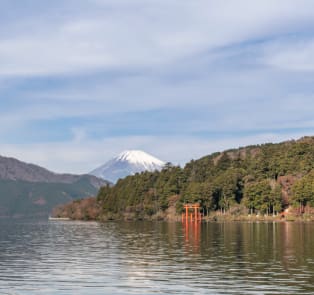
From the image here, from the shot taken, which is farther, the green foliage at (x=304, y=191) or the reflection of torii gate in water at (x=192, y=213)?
the reflection of torii gate in water at (x=192, y=213)

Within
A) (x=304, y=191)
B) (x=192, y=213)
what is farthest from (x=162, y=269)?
(x=192, y=213)

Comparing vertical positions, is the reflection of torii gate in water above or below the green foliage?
below

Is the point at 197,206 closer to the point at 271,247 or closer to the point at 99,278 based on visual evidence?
the point at 271,247

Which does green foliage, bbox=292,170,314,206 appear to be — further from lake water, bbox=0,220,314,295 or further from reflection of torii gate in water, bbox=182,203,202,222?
lake water, bbox=0,220,314,295

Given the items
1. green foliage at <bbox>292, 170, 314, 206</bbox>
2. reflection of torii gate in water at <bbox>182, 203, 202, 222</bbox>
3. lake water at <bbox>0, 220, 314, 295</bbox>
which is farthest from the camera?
reflection of torii gate in water at <bbox>182, 203, 202, 222</bbox>

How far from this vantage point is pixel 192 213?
637 ft

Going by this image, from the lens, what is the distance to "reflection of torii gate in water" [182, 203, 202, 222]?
18650cm

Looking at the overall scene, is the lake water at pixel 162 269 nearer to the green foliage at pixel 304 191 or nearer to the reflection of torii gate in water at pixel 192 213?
the green foliage at pixel 304 191

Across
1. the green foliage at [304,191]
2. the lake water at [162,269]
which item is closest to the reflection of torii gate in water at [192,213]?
the green foliage at [304,191]

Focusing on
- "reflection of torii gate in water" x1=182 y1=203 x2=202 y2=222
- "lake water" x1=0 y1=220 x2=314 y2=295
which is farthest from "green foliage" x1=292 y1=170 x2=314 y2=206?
"lake water" x1=0 y1=220 x2=314 y2=295

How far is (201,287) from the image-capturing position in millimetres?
40562

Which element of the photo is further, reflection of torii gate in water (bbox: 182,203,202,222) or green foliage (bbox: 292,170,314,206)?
reflection of torii gate in water (bbox: 182,203,202,222)

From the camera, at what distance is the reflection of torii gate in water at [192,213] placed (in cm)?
18650

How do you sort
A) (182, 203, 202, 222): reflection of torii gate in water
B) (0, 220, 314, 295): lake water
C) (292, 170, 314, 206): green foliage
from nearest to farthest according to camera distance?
(0, 220, 314, 295): lake water → (292, 170, 314, 206): green foliage → (182, 203, 202, 222): reflection of torii gate in water
